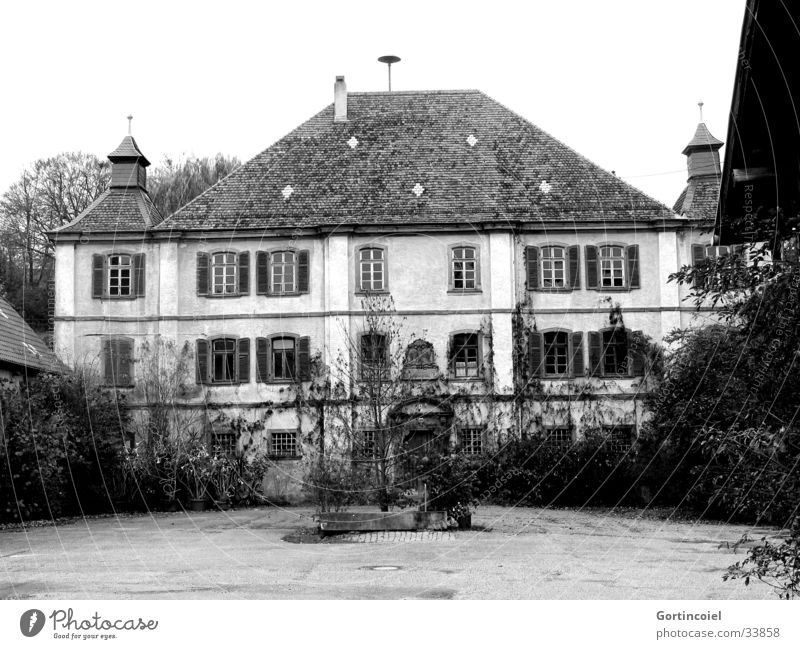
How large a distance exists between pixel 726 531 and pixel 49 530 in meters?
14.5

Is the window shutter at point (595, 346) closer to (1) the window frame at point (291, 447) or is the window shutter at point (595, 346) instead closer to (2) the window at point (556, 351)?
(2) the window at point (556, 351)

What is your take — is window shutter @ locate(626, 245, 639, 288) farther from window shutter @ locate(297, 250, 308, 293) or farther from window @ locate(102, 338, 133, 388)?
window @ locate(102, 338, 133, 388)

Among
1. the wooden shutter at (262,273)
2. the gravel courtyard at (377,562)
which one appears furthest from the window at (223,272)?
the gravel courtyard at (377,562)

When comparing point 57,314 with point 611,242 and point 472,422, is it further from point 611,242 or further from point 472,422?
point 611,242

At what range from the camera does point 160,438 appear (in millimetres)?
28469

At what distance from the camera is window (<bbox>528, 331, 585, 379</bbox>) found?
3000 centimetres

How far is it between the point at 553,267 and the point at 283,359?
8509 millimetres

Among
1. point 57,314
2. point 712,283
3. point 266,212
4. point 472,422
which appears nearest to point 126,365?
point 57,314

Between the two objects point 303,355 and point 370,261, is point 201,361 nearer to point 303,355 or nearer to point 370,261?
point 303,355

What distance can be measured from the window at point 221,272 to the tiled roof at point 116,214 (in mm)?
2280

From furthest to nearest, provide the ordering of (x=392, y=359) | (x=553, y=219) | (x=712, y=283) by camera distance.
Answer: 1. (x=553, y=219)
2. (x=392, y=359)
3. (x=712, y=283)

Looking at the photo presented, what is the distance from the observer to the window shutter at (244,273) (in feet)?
100

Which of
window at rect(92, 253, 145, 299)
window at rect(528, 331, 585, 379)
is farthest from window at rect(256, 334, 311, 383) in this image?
window at rect(528, 331, 585, 379)

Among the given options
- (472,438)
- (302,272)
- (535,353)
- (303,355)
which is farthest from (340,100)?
(472,438)
